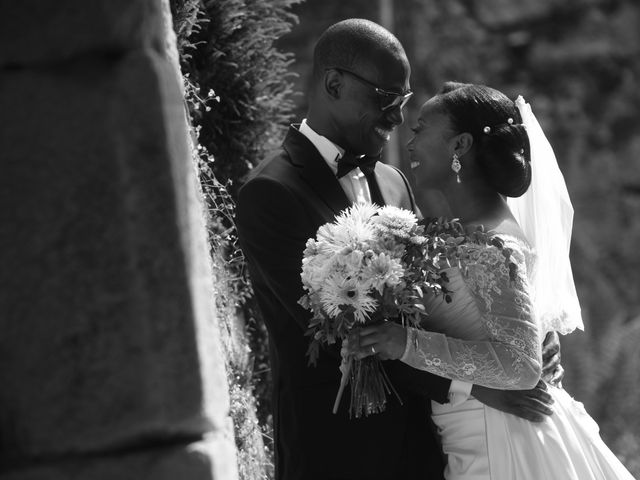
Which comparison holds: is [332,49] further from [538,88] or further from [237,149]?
[538,88]

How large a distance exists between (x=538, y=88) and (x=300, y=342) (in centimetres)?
1300

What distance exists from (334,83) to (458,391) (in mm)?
1331

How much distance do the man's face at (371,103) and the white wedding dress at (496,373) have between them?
0.76 metres

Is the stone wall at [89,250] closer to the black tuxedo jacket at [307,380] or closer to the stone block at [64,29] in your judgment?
the stone block at [64,29]

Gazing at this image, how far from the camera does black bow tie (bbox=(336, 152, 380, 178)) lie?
3665 mm

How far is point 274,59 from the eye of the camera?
4.82m

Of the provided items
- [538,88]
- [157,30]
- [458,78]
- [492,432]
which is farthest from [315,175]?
[538,88]

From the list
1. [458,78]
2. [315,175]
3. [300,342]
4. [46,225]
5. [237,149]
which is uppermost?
[458,78]

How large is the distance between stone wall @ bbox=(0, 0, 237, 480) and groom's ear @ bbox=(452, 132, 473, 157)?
5.32 ft

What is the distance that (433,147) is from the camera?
3535mm

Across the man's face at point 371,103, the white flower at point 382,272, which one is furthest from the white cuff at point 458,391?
the man's face at point 371,103

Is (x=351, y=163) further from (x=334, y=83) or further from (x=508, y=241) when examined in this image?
(x=508, y=241)

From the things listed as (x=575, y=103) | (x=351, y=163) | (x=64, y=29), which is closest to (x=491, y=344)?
(x=351, y=163)

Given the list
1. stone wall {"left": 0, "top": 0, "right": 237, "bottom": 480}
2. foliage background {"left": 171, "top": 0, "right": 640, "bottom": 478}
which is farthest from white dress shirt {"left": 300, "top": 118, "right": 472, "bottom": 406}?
stone wall {"left": 0, "top": 0, "right": 237, "bottom": 480}
